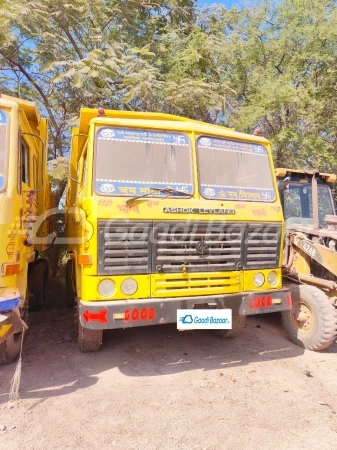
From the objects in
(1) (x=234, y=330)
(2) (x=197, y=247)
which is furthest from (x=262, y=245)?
(1) (x=234, y=330)

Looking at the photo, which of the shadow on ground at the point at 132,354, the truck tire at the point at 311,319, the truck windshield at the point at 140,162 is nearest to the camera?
the shadow on ground at the point at 132,354

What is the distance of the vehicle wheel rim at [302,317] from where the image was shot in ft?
15.8

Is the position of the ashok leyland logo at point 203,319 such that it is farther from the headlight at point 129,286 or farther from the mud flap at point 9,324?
the mud flap at point 9,324

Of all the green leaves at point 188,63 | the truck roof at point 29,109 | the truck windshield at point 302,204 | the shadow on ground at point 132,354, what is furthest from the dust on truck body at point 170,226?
the green leaves at point 188,63

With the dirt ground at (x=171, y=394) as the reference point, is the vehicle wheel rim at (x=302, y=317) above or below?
above

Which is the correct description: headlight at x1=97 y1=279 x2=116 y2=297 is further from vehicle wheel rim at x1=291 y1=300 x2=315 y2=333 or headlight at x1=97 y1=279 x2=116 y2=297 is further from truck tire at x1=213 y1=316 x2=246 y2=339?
vehicle wheel rim at x1=291 y1=300 x2=315 y2=333

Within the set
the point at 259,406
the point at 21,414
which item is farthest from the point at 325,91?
the point at 21,414

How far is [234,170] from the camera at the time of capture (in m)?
4.44

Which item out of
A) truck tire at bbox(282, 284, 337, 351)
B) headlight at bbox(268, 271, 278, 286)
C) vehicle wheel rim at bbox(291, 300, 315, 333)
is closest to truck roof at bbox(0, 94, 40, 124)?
headlight at bbox(268, 271, 278, 286)

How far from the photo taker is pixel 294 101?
10.1m

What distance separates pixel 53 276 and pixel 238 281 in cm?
608

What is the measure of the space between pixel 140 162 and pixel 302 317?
307 cm

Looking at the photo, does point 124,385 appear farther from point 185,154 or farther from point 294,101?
point 294,101

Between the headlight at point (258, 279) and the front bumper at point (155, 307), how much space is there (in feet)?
0.42
